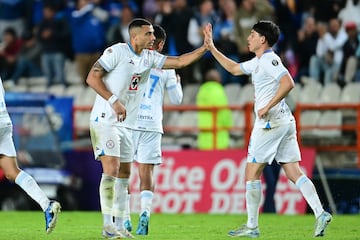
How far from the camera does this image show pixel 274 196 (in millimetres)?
21625

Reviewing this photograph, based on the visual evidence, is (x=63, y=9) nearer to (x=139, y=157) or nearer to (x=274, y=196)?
(x=274, y=196)

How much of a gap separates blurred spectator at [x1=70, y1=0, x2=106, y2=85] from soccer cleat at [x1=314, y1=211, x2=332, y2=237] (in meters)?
14.2

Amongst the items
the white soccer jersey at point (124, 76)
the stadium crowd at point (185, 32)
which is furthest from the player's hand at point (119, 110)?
the stadium crowd at point (185, 32)

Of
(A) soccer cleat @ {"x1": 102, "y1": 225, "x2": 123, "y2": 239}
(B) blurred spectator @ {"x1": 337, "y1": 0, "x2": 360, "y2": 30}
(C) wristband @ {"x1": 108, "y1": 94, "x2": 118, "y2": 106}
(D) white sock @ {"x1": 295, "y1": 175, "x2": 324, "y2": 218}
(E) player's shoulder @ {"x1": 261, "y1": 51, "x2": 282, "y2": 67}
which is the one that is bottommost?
(A) soccer cleat @ {"x1": 102, "y1": 225, "x2": 123, "y2": 239}

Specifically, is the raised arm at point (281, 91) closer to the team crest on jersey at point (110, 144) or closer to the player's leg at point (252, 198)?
the player's leg at point (252, 198)

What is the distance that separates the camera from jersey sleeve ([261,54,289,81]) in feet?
44.7

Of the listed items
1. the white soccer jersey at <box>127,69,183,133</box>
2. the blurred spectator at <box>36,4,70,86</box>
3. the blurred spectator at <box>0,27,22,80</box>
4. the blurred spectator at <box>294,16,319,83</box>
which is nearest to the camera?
the white soccer jersey at <box>127,69,183,133</box>

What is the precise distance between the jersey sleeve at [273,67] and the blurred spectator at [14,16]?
16776 millimetres

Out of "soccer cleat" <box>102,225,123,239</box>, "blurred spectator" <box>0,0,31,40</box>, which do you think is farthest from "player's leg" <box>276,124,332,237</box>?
"blurred spectator" <box>0,0,31,40</box>

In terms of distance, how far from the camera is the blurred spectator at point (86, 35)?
27.0 meters

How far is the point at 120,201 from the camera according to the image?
45.9 ft

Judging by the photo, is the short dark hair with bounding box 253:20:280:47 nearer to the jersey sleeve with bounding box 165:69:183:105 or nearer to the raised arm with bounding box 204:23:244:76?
the raised arm with bounding box 204:23:244:76

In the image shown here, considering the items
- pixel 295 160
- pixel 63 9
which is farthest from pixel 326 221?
pixel 63 9

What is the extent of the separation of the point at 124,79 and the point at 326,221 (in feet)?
9.13
